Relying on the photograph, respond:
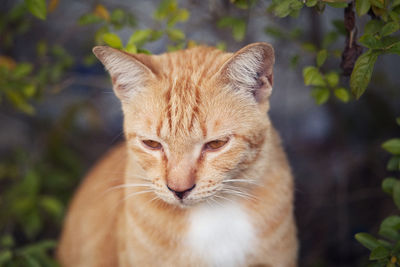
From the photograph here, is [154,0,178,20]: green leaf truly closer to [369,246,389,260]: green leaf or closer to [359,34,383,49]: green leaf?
[359,34,383,49]: green leaf

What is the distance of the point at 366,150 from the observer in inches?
131

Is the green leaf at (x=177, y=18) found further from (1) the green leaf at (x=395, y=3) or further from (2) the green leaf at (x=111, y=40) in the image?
(1) the green leaf at (x=395, y=3)

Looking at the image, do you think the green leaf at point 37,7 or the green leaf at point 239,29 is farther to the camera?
the green leaf at point 239,29

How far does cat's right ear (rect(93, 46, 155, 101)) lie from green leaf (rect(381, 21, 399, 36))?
0.96m

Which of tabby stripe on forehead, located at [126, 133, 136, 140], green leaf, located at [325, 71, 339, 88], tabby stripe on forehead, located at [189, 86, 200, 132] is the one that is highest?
green leaf, located at [325, 71, 339, 88]

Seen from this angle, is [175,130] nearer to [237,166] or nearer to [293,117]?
[237,166]

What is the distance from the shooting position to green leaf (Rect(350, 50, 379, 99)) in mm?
1538

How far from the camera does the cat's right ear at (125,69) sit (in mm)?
1634

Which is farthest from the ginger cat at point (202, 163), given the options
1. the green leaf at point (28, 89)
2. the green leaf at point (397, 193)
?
the green leaf at point (28, 89)

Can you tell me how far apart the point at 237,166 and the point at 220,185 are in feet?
0.41

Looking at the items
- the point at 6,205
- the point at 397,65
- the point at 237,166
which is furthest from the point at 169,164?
the point at 397,65

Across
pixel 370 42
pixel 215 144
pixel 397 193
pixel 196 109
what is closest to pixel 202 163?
pixel 215 144

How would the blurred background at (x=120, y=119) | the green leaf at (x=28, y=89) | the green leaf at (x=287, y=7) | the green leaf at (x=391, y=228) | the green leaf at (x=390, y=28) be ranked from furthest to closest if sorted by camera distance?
the blurred background at (x=120, y=119) < the green leaf at (x=28, y=89) < the green leaf at (x=391, y=228) < the green leaf at (x=287, y=7) < the green leaf at (x=390, y=28)

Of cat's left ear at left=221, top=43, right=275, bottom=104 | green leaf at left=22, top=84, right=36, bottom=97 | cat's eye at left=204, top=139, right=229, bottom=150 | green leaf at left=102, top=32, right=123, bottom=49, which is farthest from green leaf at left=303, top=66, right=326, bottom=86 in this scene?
green leaf at left=22, top=84, right=36, bottom=97
